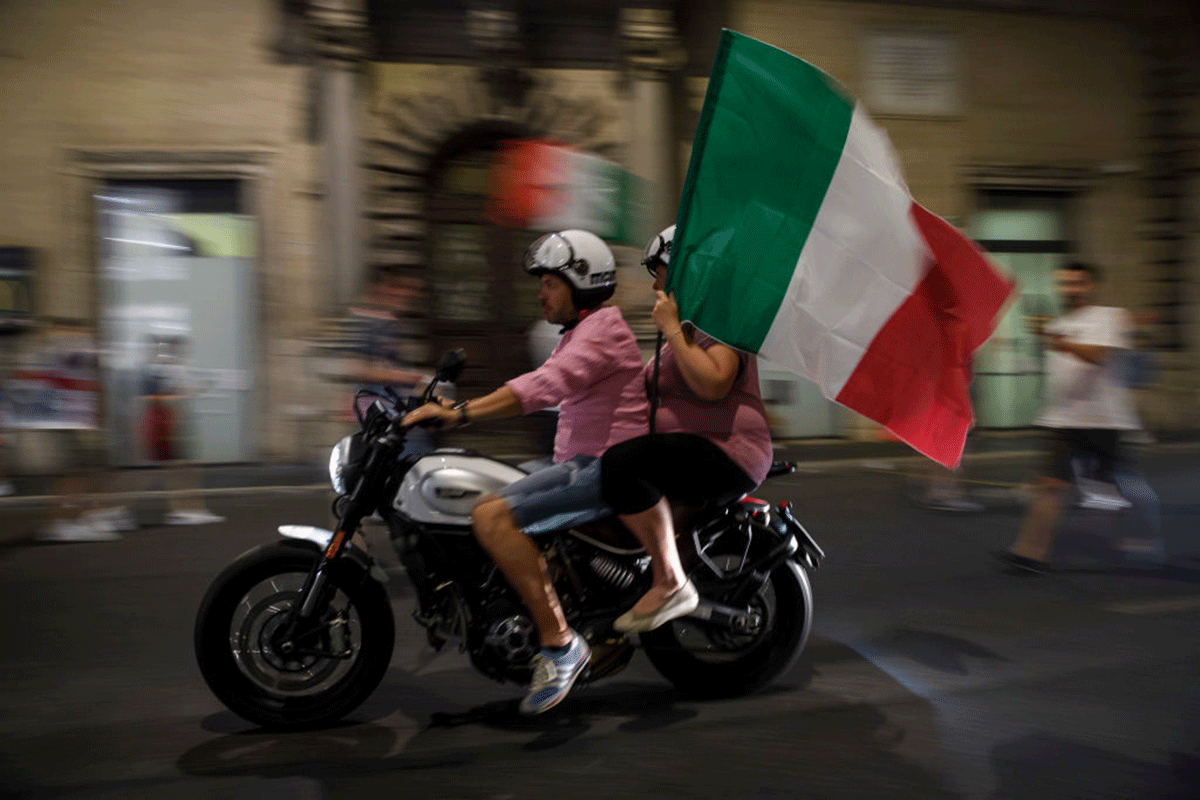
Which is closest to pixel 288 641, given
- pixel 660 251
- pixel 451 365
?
pixel 451 365

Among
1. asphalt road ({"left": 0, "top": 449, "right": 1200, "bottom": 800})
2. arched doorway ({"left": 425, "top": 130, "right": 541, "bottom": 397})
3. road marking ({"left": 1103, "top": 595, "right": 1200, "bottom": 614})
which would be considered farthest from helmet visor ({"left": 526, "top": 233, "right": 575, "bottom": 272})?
arched doorway ({"left": 425, "top": 130, "right": 541, "bottom": 397})

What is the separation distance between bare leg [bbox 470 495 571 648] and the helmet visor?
0.75 m

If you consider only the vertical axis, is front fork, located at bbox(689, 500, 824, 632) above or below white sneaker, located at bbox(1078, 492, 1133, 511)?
above

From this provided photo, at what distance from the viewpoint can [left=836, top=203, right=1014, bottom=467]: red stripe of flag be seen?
3613mm

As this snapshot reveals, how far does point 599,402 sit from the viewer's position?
12.4ft

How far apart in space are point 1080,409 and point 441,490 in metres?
4.23

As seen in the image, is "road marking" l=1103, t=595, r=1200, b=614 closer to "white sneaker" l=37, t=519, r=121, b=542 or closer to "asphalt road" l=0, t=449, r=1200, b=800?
"asphalt road" l=0, t=449, r=1200, b=800

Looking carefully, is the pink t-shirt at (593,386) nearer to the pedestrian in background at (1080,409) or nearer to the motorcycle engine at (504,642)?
the motorcycle engine at (504,642)

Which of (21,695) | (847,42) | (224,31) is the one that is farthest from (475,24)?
(21,695)

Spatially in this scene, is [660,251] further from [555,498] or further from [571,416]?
[555,498]

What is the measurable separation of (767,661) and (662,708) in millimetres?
413

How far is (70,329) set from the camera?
828cm

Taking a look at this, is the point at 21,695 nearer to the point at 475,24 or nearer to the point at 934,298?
the point at 934,298

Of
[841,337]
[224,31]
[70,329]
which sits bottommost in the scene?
[70,329]
